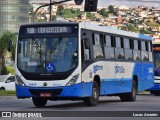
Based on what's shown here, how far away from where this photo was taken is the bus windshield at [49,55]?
23.9 m

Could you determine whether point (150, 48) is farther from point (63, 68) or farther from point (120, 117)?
point (120, 117)

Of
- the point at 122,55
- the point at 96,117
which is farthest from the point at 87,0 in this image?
the point at 96,117

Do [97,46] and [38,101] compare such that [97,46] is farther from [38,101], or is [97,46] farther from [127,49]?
[127,49]

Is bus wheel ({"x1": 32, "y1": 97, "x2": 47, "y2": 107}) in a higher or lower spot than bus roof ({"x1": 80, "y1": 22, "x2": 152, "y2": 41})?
lower

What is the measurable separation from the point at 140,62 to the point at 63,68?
834 centimetres

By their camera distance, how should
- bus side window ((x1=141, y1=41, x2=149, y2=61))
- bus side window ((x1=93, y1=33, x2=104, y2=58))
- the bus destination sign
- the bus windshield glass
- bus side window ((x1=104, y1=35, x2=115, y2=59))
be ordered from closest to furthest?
the bus destination sign → bus side window ((x1=93, y1=33, x2=104, y2=58)) → bus side window ((x1=104, y1=35, x2=115, y2=59)) → bus side window ((x1=141, y1=41, x2=149, y2=61)) → the bus windshield glass

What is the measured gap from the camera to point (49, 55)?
2405 centimetres

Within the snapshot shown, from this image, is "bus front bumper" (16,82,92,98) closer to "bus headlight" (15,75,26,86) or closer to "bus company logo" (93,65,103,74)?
"bus headlight" (15,75,26,86)

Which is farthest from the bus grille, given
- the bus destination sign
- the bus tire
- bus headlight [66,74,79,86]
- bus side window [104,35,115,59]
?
the bus tire

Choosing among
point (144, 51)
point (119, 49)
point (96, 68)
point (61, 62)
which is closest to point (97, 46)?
point (96, 68)

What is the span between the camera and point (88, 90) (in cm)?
2456

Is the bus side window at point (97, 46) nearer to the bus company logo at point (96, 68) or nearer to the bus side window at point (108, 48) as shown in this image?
the bus company logo at point (96, 68)

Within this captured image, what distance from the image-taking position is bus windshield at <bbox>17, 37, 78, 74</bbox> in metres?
23.9

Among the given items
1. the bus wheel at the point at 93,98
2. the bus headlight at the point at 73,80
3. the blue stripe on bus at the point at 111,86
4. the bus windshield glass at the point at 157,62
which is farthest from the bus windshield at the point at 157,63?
the bus headlight at the point at 73,80
